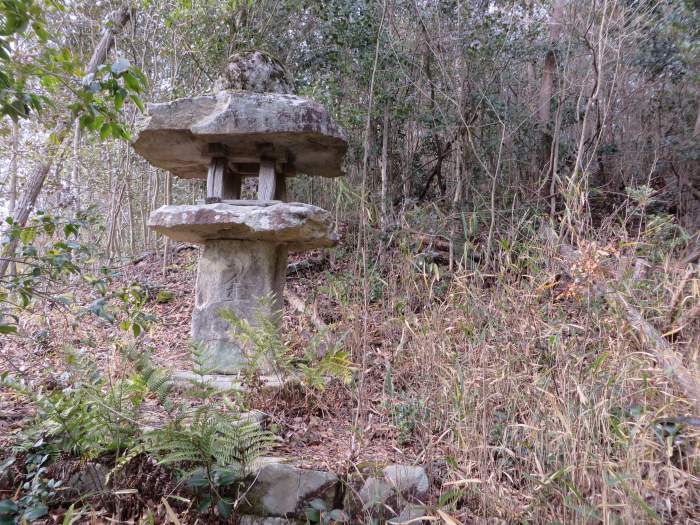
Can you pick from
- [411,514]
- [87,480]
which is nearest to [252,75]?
[87,480]

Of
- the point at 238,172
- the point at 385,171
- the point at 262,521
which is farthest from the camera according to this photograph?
the point at 385,171

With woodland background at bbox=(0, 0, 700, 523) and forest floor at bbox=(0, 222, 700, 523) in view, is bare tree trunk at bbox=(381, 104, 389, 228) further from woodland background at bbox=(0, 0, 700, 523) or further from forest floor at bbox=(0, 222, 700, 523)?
forest floor at bbox=(0, 222, 700, 523)

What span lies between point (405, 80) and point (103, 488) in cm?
494

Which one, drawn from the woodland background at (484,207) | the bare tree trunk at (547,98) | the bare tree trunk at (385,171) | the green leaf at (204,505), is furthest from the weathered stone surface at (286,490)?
the bare tree trunk at (547,98)

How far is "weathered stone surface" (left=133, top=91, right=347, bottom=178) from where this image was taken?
290 cm

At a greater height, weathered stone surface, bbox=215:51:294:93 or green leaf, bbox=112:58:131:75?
weathered stone surface, bbox=215:51:294:93

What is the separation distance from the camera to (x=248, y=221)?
285cm

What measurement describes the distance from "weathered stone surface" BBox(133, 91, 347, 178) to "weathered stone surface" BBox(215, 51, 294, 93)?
220mm

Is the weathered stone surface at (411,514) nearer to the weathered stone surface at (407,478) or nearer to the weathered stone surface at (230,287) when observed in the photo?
the weathered stone surface at (407,478)

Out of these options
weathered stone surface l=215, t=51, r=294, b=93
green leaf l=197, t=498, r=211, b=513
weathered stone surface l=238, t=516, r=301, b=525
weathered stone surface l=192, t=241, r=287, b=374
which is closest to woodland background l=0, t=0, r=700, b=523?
weathered stone surface l=215, t=51, r=294, b=93

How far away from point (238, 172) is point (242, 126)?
0.69 meters

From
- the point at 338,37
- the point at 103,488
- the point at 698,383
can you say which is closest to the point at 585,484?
the point at 698,383

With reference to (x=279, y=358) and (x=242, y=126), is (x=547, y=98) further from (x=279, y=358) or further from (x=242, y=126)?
(x=279, y=358)

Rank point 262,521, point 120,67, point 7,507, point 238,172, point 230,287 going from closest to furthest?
point 120,67 → point 7,507 → point 262,521 → point 230,287 → point 238,172
